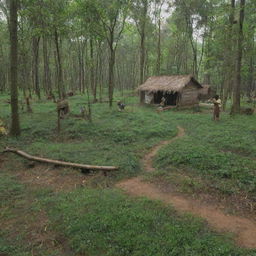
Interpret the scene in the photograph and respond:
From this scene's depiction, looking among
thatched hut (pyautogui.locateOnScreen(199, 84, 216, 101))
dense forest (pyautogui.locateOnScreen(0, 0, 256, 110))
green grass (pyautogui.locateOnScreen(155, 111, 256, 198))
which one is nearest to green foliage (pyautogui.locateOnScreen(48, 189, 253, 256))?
green grass (pyautogui.locateOnScreen(155, 111, 256, 198))

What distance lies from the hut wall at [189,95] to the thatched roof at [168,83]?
0.74 metres

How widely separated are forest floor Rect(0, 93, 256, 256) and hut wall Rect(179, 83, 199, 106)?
34.9 ft

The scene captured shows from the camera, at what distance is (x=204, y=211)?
5.48m

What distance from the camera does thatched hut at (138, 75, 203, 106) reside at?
21.0 m

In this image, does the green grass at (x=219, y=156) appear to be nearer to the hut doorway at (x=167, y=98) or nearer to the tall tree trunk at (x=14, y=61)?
the tall tree trunk at (x=14, y=61)

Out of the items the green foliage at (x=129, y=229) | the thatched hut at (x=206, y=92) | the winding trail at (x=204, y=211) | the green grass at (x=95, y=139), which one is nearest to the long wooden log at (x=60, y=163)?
the green grass at (x=95, y=139)

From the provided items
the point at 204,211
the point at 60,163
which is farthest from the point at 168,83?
the point at 204,211

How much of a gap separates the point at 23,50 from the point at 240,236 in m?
18.2

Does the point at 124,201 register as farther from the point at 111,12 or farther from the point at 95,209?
the point at 111,12

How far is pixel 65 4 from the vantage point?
15773 millimetres

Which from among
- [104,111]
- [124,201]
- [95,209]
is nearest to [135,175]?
[124,201]

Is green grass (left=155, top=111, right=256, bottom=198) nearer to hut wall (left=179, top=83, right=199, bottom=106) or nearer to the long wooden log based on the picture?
the long wooden log

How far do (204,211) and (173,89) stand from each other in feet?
52.8

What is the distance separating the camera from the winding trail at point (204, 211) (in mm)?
4559
